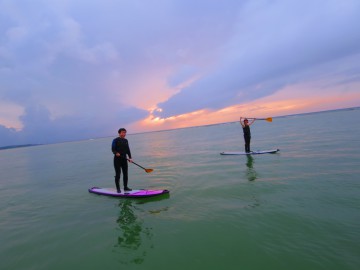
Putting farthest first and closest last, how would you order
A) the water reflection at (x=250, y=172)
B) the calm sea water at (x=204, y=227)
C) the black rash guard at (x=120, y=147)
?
the water reflection at (x=250, y=172) < the black rash guard at (x=120, y=147) < the calm sea water at (x=204, y=227)

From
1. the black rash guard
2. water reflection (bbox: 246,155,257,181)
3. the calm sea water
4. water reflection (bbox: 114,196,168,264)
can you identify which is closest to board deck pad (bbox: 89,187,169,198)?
the calm sea water

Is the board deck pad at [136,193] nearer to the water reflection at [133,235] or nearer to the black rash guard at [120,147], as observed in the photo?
the water reflection at [133,235]

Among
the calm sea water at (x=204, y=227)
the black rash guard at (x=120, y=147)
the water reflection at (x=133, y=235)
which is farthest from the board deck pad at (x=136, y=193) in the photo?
the black rash guard at (x=120, y=147)

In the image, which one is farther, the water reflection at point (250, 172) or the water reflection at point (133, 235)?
the water reflection at point (250, 172)

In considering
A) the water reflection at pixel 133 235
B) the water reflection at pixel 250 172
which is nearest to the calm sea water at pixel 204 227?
the water reflection at pixel 133 235

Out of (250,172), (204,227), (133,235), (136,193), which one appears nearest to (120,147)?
(136,193)

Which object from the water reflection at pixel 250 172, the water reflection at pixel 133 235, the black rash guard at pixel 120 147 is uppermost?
the black rash guard at pixel 120 147

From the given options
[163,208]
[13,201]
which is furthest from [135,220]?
[13,201]

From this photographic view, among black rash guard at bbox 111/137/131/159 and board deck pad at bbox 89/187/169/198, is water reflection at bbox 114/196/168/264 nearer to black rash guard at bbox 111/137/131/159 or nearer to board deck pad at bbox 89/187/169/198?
board deck pad at bbox 89/187/169/198

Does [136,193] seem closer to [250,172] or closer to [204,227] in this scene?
[204,227]

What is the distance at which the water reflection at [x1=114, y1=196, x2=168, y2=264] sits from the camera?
5.57m

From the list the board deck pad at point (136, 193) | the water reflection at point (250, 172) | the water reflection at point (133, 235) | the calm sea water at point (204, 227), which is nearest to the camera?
the calm sea water at point (204, 227)

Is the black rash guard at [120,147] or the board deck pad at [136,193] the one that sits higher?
the black rash guard at [120,147]

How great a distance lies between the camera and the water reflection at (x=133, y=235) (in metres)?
5.57
